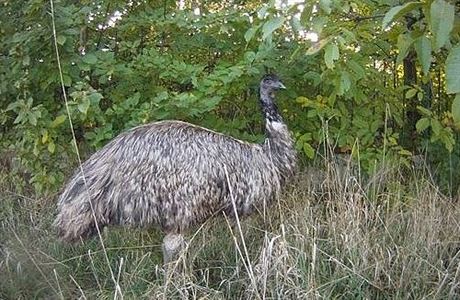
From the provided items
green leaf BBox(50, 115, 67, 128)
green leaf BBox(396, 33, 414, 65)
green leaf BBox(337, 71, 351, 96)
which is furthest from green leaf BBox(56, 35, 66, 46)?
green leaf BBox(396, 33, 414, 65)

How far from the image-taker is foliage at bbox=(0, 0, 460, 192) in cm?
351

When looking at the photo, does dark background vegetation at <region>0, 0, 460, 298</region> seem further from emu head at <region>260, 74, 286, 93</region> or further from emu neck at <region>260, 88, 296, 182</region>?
emu neck at <region>260, 88, 296, 182</region>

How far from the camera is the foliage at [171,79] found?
3506mm

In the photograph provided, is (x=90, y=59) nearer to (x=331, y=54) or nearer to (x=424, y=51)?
(x=331, y=54)

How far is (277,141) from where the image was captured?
3424mm

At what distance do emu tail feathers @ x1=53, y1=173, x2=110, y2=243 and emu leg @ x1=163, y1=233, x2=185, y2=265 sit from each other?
29cm

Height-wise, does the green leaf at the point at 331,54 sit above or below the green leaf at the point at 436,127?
above

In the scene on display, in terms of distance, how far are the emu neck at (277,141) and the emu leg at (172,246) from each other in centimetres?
58

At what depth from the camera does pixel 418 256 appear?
2941mm

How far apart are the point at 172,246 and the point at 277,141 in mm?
728

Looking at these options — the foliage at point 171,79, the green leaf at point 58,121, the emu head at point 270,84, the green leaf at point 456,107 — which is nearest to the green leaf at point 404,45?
the green leaf at point 456,107

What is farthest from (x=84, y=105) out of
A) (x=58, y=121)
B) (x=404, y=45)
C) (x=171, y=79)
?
(x=404, y=45)

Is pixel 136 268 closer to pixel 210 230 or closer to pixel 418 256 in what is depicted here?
pixel 210 230

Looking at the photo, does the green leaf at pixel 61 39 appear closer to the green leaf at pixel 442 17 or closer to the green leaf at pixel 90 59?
the green leaf at pixel 90 59
